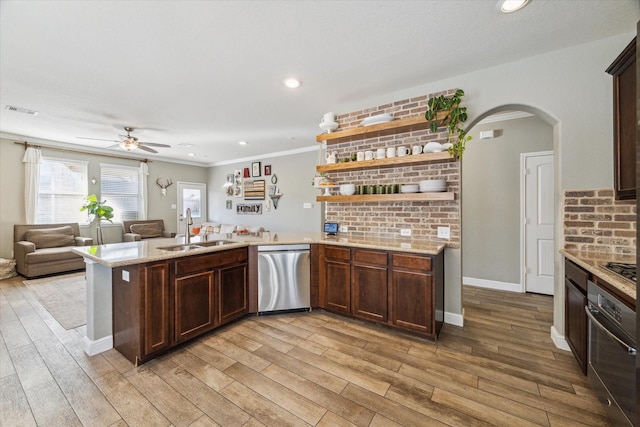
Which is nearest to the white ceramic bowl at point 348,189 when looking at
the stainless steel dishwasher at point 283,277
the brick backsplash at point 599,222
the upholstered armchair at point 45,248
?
the stainless steel dishwasher at point 283,277

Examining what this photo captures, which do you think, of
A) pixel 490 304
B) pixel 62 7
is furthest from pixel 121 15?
pixel 490 304

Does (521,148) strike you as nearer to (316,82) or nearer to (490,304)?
(490,304)

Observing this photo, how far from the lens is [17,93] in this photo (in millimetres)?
3096

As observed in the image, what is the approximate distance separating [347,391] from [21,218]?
691 centimetres

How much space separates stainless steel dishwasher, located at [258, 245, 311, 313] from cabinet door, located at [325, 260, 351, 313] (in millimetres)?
244

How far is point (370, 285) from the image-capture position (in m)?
2.72

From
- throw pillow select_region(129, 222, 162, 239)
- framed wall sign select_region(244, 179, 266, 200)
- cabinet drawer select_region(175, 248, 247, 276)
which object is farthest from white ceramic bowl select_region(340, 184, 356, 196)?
throw pillow select_region(129, 222, 162, 239)

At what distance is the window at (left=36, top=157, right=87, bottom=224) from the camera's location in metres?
5.30

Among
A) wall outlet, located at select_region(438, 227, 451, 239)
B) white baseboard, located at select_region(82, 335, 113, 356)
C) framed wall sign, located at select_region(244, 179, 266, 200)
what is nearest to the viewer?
white baseboard, located at select_region(82, 335, 113, 356)

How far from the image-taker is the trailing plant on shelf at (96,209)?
18.4 ft

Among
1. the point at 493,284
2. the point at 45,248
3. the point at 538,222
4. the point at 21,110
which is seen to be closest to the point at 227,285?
the point at 493,284

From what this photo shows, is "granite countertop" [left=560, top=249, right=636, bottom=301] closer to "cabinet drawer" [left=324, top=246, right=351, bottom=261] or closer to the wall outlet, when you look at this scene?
the wall outlet

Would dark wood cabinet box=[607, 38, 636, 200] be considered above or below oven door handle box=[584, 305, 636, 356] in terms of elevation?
above

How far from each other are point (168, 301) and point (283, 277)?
1183 millimetres
